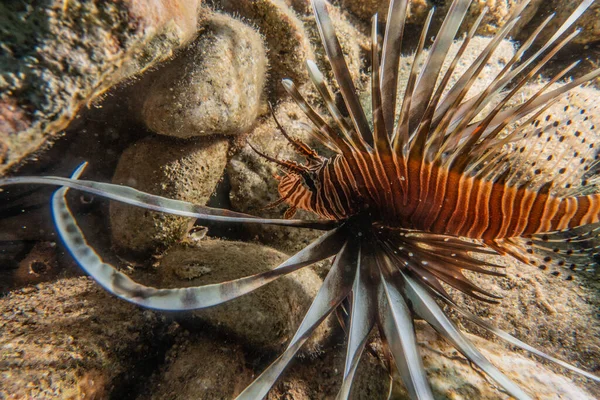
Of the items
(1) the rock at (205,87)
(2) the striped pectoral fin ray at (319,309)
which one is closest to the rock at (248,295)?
(2) the striped pectoral fin ray at (319,309)

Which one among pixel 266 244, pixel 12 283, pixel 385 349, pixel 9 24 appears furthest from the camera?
pixel 266 244

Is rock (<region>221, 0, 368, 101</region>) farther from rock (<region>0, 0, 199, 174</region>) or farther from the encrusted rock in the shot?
the encrusted rock

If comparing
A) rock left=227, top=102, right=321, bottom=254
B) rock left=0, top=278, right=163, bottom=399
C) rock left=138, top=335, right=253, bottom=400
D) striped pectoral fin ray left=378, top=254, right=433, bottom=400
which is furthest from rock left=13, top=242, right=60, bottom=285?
striped pectoral fin ray left=378, top=254, right=433, bottom=400

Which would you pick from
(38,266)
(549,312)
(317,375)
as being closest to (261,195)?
(317,375)

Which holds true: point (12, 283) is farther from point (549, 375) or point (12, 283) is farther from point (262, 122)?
point (549, 375)

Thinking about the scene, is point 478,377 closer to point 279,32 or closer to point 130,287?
point 130,287

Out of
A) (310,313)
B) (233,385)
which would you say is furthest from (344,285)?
(233,385)
